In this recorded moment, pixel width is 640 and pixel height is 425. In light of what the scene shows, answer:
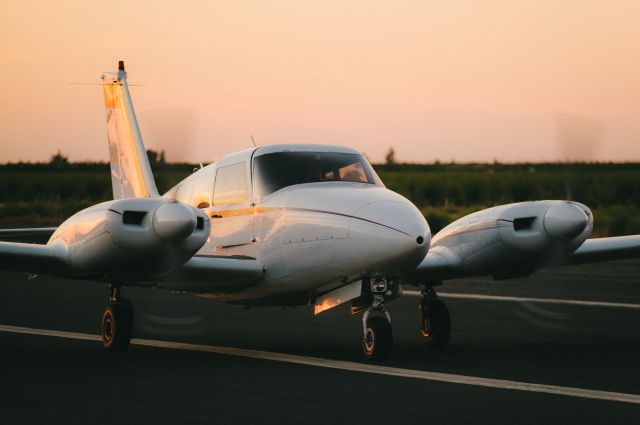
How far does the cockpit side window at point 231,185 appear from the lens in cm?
1564

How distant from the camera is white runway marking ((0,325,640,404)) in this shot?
11.4m

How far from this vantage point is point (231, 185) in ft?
52.3

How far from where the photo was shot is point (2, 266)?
14336 mm

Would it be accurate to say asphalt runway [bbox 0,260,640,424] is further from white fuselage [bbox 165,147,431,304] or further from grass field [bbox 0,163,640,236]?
grass field [bbox 0,163,640,236]

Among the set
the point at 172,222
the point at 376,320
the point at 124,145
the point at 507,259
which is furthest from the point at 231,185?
the point at 124,145

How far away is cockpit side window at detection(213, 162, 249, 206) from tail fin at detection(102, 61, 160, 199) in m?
3.34

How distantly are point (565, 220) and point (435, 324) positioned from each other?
8.34 ft

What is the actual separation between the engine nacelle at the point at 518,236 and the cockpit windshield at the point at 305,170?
1637mm

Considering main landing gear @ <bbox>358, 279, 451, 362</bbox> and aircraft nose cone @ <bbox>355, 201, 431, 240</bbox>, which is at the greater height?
aircraft nose cone @ <bbox>355, 201, 431, 240</bbox>

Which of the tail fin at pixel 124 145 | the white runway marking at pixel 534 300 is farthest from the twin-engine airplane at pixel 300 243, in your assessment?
the white runway marking at pixel 534 300

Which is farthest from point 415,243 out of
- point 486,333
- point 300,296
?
point 486,333

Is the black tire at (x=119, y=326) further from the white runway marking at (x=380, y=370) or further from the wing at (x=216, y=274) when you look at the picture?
the white runway marking at (x=380, y=370)

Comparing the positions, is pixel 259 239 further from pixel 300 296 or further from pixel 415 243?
pixel 415 243

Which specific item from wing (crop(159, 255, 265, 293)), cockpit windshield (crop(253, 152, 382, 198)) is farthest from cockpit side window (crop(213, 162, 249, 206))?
wing (crop(159, 255, 265, 293))
